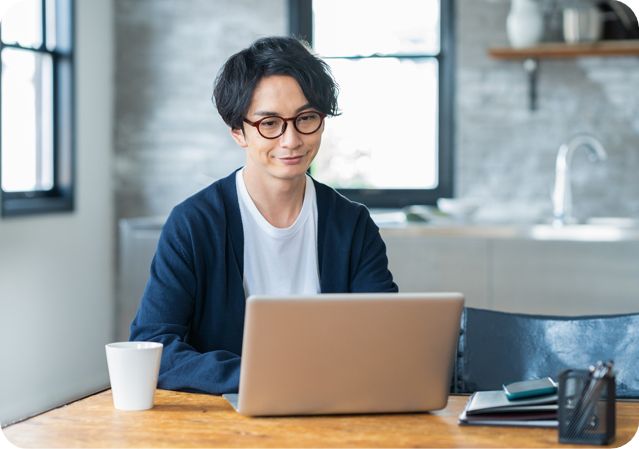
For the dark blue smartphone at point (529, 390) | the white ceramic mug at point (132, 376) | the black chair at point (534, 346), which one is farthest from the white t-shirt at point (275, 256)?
the dark blue smartphone at point (529, 390)

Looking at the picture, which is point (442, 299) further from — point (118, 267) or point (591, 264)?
point (118, 267)

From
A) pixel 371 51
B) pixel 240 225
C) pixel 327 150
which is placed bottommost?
pixel 240 225

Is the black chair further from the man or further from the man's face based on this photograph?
the man's face

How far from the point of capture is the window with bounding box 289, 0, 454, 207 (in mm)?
4168

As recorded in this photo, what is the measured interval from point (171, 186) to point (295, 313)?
3.36 metres

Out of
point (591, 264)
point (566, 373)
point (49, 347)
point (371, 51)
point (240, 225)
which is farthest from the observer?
point (371, 51)

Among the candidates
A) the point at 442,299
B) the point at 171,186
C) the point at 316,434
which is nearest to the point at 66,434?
the point at 316,434

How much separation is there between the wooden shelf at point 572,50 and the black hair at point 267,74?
247cm

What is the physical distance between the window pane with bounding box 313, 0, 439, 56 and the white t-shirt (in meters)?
2.74

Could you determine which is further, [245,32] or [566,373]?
[245,32]

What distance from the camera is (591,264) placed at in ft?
9.89

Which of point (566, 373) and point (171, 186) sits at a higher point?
point (171, 186)

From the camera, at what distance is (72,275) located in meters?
3.85

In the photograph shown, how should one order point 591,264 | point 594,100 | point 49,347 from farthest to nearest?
Result: point 594,100, point 49,347, point 591,264
